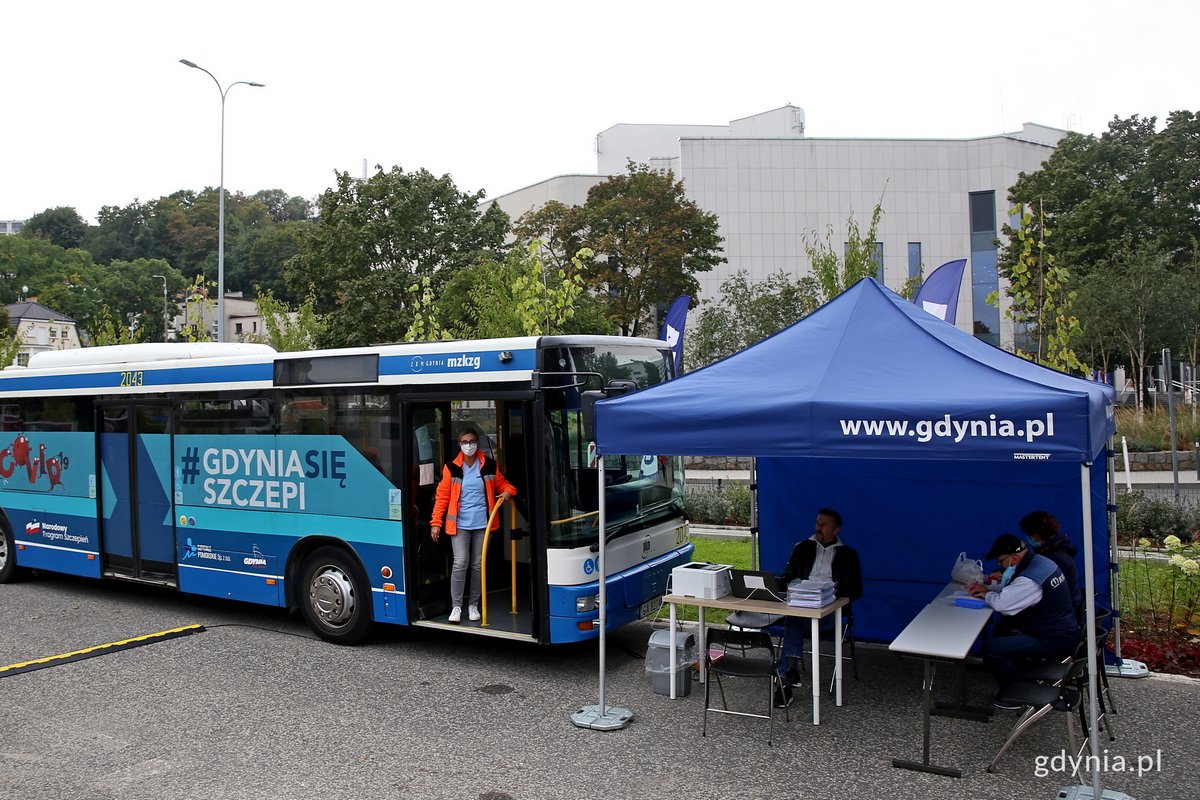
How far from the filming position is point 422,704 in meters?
7.18

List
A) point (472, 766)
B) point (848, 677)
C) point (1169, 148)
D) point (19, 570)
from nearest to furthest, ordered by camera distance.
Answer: point (472, 766) → point (848, 677) → point (19, 570) → point (1169, 148)

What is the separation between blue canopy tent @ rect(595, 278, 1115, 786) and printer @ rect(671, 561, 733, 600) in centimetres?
103

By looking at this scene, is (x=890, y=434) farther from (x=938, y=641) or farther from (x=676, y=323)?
(x=676, y=323)

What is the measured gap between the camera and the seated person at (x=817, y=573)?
6.97 meters

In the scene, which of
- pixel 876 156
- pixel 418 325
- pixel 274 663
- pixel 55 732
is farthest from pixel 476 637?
pixel 876 156

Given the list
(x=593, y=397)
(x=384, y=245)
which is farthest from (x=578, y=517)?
(x=384, y=245)

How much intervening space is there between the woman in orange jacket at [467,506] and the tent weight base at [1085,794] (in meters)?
4.63

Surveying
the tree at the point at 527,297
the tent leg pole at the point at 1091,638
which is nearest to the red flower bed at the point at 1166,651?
the tent leg pole at the point at 1091,638

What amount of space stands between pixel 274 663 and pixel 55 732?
193 centimetres

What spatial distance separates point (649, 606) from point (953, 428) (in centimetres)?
367

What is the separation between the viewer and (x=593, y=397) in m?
7.44

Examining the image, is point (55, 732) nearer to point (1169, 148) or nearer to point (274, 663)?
point (274, 663)

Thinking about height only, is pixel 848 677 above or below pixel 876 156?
below

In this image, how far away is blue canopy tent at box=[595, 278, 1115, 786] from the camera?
17.6 ft
